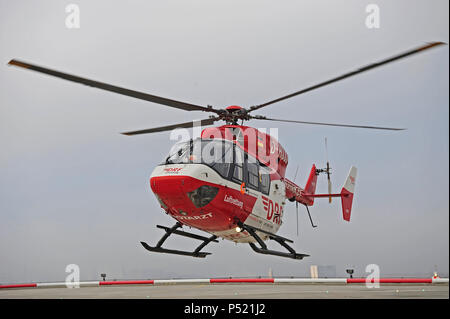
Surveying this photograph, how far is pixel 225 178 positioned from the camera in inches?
401

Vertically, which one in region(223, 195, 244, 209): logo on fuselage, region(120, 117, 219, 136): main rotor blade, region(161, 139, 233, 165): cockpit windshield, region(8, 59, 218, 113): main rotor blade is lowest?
region(223, 195, 244, 209): logo on fuselage

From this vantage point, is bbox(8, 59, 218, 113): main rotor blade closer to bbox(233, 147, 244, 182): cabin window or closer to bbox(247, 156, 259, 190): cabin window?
bbox(233, 147, 244, 182): cabin window

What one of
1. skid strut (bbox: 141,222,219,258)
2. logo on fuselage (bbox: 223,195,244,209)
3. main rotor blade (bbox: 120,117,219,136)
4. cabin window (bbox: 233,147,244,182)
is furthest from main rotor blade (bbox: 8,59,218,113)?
skid strut (bbox: 141,222,219,258)

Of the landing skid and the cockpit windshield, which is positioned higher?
the cockpit windshield

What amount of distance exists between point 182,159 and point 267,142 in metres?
3.64

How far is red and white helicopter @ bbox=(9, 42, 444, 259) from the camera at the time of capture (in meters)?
9.57

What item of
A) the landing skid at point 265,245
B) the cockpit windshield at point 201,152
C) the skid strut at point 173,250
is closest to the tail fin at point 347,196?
the landing skid at point 265,245

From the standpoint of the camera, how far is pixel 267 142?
12.7 m

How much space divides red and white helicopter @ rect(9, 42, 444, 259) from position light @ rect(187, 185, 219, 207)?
2 centimetres

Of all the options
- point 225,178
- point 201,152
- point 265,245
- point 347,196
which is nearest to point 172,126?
point 201,152

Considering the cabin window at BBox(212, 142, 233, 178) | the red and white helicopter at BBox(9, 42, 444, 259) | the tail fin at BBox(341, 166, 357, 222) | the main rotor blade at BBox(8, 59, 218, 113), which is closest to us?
the main rotor blade at BBox(8, 59, 218, 113)

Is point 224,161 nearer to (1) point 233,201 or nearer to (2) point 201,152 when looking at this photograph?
(2) point 201,152

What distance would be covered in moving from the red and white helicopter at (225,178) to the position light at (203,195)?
0.02 meters

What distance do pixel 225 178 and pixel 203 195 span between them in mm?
762
